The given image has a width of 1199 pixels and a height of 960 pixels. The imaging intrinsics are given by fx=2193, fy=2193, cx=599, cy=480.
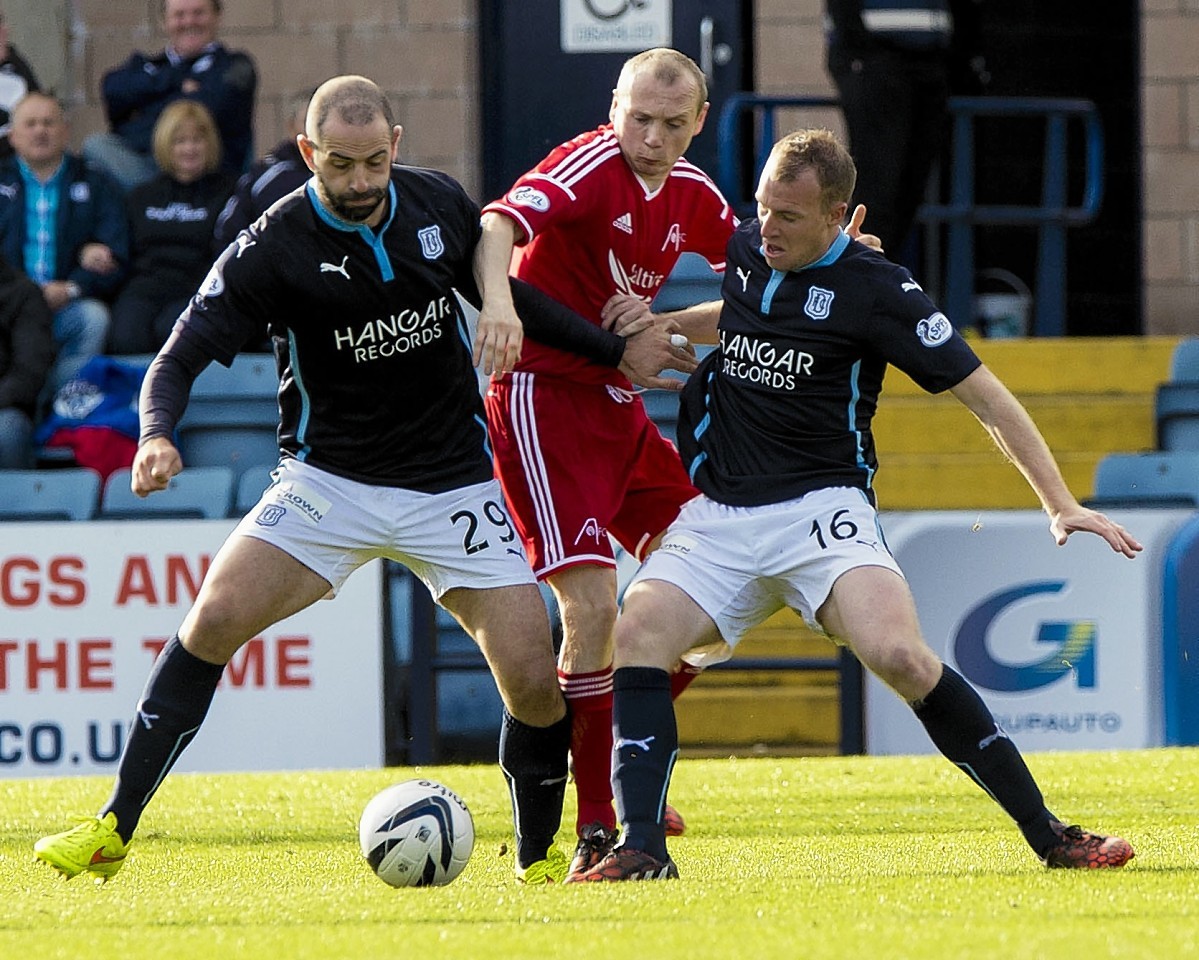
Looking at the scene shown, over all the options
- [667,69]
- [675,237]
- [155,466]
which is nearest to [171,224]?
[675,237]

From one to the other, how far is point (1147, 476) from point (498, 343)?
5451 mm

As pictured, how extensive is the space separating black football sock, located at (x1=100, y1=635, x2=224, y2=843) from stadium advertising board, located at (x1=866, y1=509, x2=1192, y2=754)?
4.38 meters

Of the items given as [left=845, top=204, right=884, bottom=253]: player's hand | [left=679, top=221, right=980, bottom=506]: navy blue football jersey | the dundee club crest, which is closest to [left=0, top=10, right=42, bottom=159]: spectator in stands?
[left=845, top=204, right=884, bottom=253]: player's hand

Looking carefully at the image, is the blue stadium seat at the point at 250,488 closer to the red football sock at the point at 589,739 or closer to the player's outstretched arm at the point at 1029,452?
the red football sock at the point at 589,739

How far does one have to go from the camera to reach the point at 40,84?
12180 millimetres

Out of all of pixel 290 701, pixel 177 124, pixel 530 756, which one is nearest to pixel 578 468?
pixel 530 756

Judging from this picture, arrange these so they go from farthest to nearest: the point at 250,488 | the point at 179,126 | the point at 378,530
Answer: the point at 179,126 → the point at 250,488 → the point at 378,530

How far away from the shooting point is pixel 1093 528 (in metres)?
4.90

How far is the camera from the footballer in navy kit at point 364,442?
5191 millimetres

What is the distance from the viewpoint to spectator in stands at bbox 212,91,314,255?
10.0m

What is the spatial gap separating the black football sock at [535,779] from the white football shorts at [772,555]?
53cm

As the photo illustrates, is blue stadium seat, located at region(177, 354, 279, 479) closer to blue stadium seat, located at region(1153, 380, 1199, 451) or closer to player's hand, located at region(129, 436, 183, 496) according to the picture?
blue stadium seat, located at region(1153, 380, 1199, 451)

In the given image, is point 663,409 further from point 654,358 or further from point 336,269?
point 336,269

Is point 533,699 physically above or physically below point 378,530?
below
